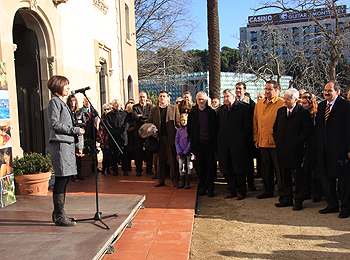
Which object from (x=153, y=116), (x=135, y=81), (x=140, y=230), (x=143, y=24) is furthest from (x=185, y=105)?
(x=143, y=24)

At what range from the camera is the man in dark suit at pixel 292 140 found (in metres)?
5.18

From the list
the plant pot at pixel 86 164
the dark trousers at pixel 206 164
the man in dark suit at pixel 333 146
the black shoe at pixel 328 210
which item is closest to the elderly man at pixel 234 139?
→ the dark trousers at pixel 206 164

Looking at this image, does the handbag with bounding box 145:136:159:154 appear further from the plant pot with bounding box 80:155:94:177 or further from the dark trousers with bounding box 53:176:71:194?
the dark trousers with bounding box 53:176:71:194

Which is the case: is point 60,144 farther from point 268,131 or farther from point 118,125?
point 118,125

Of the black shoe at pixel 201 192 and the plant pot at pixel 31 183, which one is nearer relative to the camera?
the plant pot at pixel 31 183

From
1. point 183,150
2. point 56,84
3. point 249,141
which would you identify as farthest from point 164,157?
point 56,84

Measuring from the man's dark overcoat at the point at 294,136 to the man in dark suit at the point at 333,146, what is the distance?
0.21 metres

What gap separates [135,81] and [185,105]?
9.16 meters

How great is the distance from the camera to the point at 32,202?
5.11 m

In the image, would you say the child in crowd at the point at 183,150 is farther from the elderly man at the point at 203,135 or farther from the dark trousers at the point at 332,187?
the dark trousers at the point at 332,187

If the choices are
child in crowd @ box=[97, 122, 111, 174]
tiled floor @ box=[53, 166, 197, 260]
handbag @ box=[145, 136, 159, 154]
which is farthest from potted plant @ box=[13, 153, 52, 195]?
child in crowd @ box=[97, 122, 111, 174]

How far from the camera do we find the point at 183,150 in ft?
21.2

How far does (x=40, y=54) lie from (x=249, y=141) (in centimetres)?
513

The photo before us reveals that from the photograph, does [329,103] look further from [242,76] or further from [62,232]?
[242,76]
